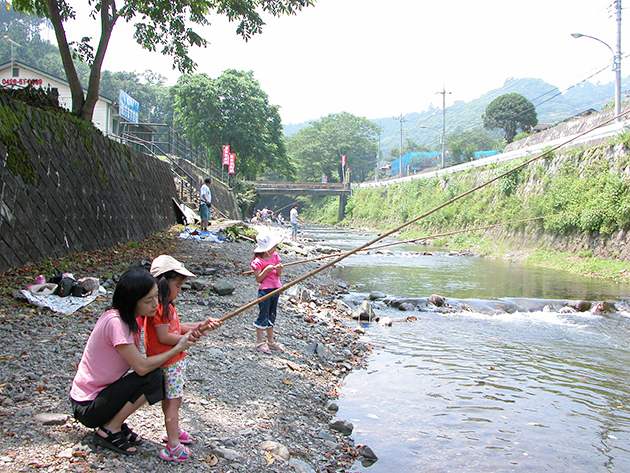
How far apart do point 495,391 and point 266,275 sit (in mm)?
3067

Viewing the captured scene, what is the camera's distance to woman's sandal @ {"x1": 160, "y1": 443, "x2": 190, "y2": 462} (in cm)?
322

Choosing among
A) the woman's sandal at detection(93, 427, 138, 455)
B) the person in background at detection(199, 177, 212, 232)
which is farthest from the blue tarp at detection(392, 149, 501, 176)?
the woman's sandal at detection(93, 427, 138, 455)

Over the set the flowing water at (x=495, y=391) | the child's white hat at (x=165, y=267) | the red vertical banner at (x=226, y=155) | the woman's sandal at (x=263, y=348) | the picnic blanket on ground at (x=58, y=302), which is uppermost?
the red vertical banner at (x=226, y=155)

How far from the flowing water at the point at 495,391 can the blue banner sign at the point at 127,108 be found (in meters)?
18.0

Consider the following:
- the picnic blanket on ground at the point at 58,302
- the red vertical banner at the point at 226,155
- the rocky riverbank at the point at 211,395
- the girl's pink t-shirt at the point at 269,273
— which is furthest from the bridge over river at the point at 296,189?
the girl's pink t-shirt at the point at 269,273

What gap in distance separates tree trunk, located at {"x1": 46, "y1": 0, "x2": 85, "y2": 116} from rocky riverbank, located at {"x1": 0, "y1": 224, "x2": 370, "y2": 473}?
5563 millimetres

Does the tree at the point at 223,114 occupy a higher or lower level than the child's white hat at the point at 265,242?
higher

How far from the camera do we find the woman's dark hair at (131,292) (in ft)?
10.2

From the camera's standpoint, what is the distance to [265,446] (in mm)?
3828

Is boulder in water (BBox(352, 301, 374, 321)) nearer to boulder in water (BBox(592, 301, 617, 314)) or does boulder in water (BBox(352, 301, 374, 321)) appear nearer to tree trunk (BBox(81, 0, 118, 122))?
boulder in water (BBox(592, 301, 617, 314))

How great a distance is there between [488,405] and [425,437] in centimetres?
123

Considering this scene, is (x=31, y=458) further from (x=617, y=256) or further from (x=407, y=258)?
(x=407, y=258)

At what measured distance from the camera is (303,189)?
53719mm

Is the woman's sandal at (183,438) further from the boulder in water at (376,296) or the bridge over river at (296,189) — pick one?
the bridge over river at (296,189)
